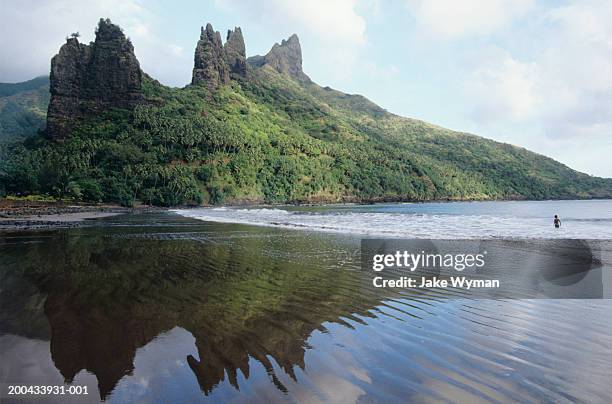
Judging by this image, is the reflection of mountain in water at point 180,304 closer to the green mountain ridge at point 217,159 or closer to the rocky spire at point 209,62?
the green mountain ridge at point 217,159

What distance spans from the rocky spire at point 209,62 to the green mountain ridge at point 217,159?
0.46 metres

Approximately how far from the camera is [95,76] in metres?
130

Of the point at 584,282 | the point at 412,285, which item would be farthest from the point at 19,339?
the point at 584,282

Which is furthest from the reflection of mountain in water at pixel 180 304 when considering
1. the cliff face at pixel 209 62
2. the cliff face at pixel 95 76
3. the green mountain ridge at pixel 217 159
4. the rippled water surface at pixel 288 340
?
the cliff face at pixel 209 62

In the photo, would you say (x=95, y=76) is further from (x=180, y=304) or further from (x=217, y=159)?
(x=180, y=304)

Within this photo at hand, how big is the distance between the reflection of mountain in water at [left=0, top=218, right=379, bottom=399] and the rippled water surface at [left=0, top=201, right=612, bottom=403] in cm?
4

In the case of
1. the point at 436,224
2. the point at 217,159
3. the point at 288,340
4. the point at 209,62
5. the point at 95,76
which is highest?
the point at 209,62

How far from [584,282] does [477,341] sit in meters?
7.88

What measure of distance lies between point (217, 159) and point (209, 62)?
73.9m

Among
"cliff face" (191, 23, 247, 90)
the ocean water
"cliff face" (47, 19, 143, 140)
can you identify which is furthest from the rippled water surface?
"cliff face" (191, 23, 247, 90)

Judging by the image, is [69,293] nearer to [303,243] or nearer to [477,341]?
[477,341]

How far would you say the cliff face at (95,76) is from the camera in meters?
123

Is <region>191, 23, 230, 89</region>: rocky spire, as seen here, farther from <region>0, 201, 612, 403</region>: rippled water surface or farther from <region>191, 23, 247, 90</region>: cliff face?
<region>0, 201, 612, 403</region>: rippled water surface

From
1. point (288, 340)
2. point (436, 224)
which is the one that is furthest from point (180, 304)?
point (436, 224)
